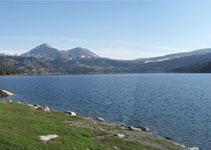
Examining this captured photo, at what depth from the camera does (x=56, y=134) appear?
22969mm

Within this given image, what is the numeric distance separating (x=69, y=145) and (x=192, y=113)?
4185 centimetres

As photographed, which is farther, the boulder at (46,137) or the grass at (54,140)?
the boulder at (46,137)

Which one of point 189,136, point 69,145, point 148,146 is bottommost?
point 189,136

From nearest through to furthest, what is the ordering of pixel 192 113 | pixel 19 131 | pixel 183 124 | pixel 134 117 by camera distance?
pixel 19 131 < pixel 183 124 < pixel 134 117 < pixel 192 113

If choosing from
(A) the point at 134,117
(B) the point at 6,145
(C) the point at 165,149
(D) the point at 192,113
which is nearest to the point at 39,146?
(B) the point at 6,145

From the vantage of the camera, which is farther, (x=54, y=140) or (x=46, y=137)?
(x=46, y=137)

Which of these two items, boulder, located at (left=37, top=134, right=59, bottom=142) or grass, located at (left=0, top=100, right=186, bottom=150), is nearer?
grass, located at (left=0, top=100, right=186, bottom=150)

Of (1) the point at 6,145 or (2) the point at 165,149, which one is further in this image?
(2) the point at 165,149

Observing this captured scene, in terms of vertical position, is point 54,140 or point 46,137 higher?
point 46,137

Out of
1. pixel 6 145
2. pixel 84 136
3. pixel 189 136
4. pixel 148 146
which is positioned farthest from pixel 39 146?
pixel 189 136

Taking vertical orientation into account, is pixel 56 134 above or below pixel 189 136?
above

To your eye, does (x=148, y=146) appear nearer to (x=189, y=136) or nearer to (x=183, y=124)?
(x=189, y=136)

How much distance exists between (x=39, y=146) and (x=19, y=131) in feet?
15.5

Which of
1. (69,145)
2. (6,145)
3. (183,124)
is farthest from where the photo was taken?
(183,124)
